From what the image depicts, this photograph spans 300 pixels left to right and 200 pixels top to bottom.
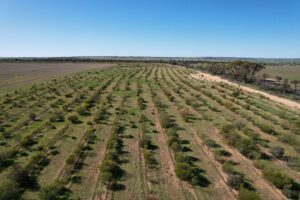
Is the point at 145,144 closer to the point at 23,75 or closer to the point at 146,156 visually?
the point at 146,156

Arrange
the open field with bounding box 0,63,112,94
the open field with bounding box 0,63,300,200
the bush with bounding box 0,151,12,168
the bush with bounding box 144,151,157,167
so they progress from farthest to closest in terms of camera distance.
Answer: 1. the open field with bounding box 0,63,112,94
2. the bush with bounding box 144,151,157,167
3. the bush with bounding box 0,151,12,168
4. the open field with bounding box 0,63,300,200

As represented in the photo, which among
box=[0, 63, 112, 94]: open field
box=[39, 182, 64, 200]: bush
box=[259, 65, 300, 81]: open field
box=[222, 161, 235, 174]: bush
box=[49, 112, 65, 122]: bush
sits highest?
box=[39, 182, 64, 200]: bush

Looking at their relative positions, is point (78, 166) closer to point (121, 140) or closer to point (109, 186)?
point (109, 186)

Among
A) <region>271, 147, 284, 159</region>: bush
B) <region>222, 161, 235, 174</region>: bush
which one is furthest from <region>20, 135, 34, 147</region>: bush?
<region>271, 147, 284, 159</region>: bush

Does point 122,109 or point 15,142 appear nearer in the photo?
point 15,142

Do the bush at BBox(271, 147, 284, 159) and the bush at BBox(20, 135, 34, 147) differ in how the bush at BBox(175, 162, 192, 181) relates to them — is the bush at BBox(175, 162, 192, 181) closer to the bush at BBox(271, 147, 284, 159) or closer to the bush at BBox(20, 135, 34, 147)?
the bush at BBox(271, 147, 284, 159)

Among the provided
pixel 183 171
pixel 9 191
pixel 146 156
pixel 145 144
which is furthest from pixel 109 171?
pixel 9 191

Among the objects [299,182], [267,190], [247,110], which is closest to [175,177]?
[267,190]
